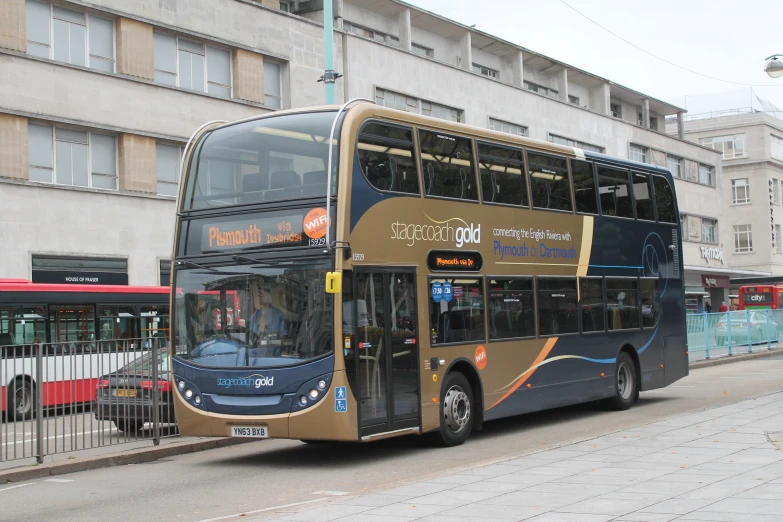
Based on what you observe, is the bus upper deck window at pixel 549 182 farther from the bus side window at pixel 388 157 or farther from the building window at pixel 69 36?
the building window at pixel 69 36

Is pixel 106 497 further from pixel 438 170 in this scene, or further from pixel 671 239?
pixel 671 239

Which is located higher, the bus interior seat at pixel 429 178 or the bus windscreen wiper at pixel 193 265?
the bus interior seat at pixel 429 178

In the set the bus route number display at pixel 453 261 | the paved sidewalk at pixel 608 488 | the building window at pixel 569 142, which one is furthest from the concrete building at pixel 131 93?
the paved sidewalk at pixel 608 488

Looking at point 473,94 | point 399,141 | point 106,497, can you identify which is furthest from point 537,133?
point 106,497

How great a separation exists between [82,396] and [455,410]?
5.01 metres

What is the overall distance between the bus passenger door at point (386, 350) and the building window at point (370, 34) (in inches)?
1102

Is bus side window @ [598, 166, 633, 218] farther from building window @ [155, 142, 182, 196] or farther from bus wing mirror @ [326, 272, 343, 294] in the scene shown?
building window @ [155, 142, 182, 196]

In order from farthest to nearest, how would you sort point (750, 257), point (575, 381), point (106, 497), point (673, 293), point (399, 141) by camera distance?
point (750, 257) → point (673, 293) → point (575, 381) → point (399, 141) → point (106, 497)

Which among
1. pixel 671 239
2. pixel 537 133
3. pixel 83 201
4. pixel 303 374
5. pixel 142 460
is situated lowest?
pixel 142 460

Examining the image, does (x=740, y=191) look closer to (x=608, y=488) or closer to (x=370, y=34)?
(x=370, y=34)

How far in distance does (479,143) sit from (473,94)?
2895 cm

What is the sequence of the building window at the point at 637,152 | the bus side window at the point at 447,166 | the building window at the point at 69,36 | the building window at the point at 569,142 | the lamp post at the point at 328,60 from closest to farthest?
the bus side window at the point at 447,166 < the lamp post at the point at 328,60 < the building window at the point at 69,36 < the building window at the point at 569,142 < the building window at the point at 637,152

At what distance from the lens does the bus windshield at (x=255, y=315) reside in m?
11.5

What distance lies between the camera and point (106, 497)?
10180mm
